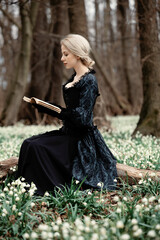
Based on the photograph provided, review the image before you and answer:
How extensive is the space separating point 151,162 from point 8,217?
2359 millimetres

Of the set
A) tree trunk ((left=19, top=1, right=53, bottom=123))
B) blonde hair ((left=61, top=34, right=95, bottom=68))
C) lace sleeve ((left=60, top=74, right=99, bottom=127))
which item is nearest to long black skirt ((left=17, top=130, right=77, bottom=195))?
lace sleeve ((left=60, top=74, right=99, bottom=127))

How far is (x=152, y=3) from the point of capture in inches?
249

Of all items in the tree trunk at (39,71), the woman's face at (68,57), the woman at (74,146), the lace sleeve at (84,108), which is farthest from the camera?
the tree trunk at (39,71)

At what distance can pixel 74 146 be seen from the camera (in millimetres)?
3652

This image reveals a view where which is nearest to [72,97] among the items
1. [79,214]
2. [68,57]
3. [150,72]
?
[68,57]

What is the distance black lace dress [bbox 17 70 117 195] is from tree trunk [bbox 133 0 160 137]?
10.4ft

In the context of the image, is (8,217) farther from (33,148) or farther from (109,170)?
(109,170)

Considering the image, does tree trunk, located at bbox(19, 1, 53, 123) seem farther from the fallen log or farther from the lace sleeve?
the lace sleeve

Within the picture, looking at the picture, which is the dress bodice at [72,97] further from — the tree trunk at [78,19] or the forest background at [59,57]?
the tree trunk at [78,19]

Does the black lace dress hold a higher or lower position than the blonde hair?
lower

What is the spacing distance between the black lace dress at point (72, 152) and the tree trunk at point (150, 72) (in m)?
3.18

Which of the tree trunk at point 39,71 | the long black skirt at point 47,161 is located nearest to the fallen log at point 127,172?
the long black skirt at point 47,161

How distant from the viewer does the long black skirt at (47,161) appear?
11.1ft

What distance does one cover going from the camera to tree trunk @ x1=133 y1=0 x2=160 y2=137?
6688 mm
